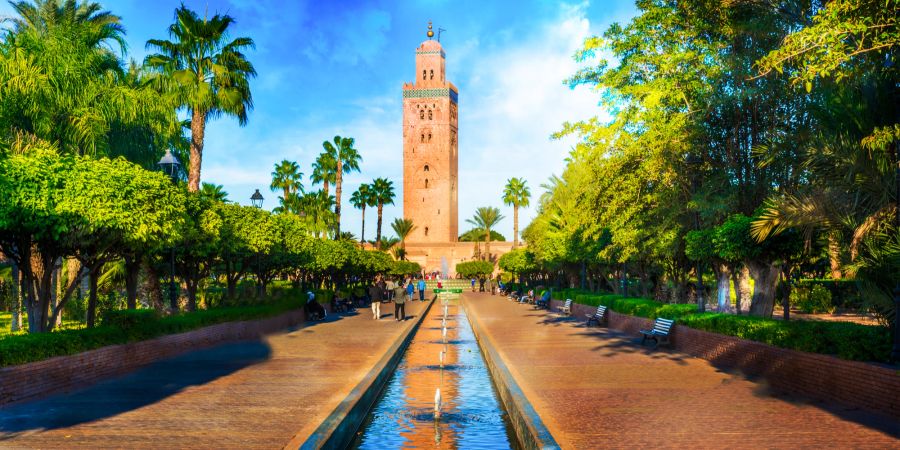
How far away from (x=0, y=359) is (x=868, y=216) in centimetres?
Answer: 1230

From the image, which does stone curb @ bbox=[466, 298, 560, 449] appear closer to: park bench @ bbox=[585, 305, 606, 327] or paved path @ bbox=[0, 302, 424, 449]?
Result: paved path @ bbox=[0, 302, 424, 449]

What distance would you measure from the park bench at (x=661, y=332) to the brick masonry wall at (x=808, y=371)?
126 centimetres

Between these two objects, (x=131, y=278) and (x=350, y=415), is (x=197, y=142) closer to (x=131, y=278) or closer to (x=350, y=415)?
(x=131, y=278)

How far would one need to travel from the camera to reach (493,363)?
1511cm

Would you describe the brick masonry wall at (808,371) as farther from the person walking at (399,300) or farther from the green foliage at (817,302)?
the green foliage at (817,302)

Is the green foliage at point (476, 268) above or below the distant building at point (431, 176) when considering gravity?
below

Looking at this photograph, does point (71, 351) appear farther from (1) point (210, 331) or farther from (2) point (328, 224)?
(2) point (328, 224)

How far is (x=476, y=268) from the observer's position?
3814 inches

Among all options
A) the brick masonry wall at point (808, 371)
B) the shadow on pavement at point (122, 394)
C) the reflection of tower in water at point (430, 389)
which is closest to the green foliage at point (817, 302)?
the reflection of tower in water at point (430, 389)

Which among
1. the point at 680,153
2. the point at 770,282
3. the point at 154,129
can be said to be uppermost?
the point at 154,129

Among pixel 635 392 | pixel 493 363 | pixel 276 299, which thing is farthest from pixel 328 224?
pixel 635 392

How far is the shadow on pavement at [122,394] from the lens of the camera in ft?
29.1

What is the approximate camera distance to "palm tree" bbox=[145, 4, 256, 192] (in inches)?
950

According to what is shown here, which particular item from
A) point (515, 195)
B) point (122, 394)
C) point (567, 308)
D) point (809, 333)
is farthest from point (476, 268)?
point (122, 394)
